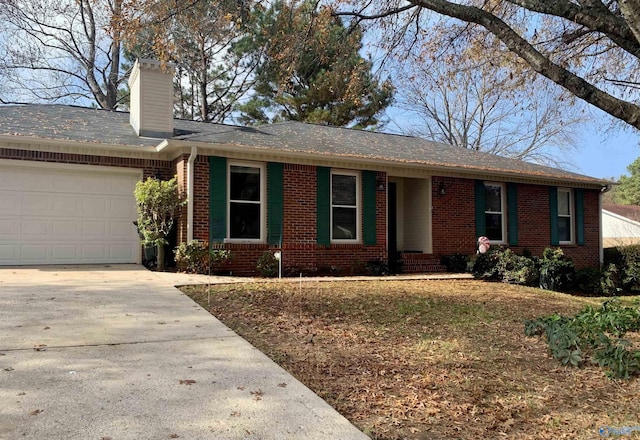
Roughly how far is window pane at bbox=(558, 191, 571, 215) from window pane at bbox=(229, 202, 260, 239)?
941cm

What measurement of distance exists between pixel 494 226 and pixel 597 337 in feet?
29.5

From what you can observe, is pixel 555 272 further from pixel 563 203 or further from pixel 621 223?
pixel 621 223

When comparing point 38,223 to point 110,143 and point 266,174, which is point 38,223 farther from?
point 266,174

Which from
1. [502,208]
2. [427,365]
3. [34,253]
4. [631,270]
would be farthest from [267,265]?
[631,270]

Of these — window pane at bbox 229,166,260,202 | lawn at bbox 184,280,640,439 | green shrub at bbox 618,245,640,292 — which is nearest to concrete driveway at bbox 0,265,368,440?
lawn at bbox 184,280,640,439

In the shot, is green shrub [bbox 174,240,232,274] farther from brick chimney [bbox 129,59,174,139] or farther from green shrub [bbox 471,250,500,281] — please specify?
green shrub [bbox 471,250,500,281]

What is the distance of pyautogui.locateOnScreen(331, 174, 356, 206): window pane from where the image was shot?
11.4 meters

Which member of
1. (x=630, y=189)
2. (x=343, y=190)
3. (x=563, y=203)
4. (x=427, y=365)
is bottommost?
(x=427, y=365)

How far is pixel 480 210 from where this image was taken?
13078mm

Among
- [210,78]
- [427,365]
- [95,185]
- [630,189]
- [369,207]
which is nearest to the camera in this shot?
[427,365]

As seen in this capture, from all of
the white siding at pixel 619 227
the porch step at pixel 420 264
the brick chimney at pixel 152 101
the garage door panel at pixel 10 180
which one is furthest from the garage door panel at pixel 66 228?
the white siding at pixel 619 227

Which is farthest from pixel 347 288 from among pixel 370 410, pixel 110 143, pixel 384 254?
pixel 110 143

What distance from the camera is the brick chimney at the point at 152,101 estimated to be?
1159cm

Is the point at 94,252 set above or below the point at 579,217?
below
